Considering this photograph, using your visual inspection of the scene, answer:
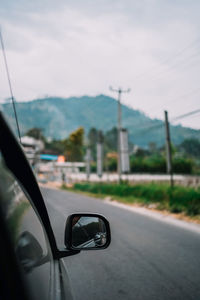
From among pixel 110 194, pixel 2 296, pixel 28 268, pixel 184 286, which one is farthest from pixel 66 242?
pixel 110 194

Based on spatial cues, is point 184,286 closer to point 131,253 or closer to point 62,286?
point 131,253

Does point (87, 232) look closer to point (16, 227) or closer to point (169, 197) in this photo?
point (16, 227)

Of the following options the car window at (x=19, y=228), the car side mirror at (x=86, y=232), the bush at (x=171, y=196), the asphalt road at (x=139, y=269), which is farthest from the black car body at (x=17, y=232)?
the bush at (x=171, y=196)

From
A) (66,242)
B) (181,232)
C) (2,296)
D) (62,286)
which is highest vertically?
(2,296)

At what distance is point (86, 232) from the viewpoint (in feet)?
5.96

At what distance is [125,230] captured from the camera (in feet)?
24.5

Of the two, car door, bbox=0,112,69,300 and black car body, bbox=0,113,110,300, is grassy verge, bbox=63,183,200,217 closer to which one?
black car body, bbox=0,113,110,300

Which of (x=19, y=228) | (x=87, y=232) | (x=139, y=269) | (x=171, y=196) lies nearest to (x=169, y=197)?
(x=171, y=196)

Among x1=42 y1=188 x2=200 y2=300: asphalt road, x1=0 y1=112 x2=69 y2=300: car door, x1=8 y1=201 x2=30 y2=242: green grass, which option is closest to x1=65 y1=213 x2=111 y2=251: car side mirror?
x1=0 y1=112 x2=69 y2=300: car door

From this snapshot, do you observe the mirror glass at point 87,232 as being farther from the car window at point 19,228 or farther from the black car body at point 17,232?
the car window at point 19,228

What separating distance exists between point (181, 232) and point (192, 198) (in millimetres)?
4152

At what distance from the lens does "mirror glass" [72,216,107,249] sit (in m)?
1.77

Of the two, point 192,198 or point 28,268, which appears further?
point 192,198

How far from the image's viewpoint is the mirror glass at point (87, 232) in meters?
1.77
